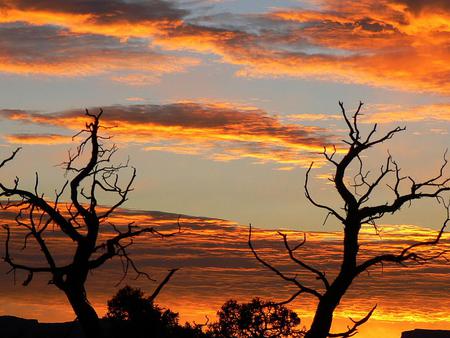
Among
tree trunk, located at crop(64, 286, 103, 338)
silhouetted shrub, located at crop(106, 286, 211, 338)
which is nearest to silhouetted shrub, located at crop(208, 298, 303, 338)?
silhouetted shrub, located at crop(106, 286, 211, 338)

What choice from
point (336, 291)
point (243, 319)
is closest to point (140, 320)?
point (243, 319)

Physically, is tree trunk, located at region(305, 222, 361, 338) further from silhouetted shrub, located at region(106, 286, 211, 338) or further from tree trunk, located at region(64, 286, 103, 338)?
silhouetted shrub, located at region(106, 286, 211, 338)

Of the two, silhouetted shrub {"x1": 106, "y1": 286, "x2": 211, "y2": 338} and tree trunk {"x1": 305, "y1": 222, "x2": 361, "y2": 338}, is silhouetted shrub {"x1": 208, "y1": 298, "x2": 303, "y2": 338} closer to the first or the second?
silhouetted shrub {"x1": 106, "y1": 286, "x2": 211, "y2": 338}

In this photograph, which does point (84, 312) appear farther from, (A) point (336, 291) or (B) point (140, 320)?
(B) point (140, 320)

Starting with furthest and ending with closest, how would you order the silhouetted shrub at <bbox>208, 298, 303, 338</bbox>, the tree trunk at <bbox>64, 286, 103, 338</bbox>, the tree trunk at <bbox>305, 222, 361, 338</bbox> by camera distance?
1. the silhouetted shrub at <bbox>208, 298, 303, 338</bbox>
2. the tree trunk at <bbox>64, 286, 103, 338</bbox>
3. the tree trunk at <bbox>305, 222, 361, 338</bbox>

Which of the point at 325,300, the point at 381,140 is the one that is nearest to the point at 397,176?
the point at 381,140

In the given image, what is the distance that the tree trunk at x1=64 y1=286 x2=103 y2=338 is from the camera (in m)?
16.8

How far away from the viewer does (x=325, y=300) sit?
15.2m

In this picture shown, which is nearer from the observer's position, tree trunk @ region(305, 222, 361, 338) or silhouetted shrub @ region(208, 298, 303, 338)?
tree trunk @ region(305, 222, 361, 338)

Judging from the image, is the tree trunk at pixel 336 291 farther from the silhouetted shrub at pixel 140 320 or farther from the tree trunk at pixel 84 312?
the silhouetted shrub at pixel 140 320

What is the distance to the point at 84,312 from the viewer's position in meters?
16.8

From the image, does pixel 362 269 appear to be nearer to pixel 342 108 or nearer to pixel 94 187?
pixel 342 108

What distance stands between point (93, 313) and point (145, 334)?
18840mm

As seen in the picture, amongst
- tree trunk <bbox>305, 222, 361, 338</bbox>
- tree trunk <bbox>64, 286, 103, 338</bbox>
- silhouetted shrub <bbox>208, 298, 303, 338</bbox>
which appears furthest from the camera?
silhouetted shrub <bbox>208, 298, 303, 338</bbox>
